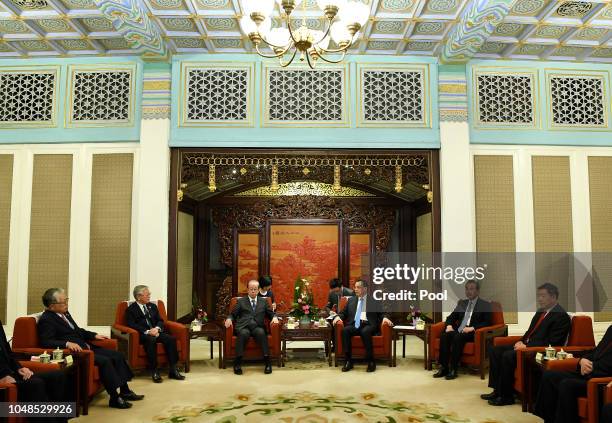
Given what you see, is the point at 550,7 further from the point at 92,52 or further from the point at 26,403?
the point at 26,403

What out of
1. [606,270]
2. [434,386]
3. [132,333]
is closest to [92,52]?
[132,333]

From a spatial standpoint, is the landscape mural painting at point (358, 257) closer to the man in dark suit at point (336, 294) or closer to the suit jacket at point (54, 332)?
the man in dark suit at point (336, 294)

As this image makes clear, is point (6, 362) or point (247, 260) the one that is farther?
point (247, 260)

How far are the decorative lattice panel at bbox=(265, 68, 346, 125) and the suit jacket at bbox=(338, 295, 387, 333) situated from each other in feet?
7.79

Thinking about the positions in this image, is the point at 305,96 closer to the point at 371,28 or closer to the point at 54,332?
the point at 371,28

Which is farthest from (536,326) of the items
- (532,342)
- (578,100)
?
(578,100)

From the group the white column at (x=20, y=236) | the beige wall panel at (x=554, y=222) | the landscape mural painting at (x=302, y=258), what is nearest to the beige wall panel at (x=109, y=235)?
the white column at (x=20, y=236)

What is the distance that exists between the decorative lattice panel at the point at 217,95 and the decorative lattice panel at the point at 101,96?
86 centimetres

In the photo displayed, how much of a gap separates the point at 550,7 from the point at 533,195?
2.42 m

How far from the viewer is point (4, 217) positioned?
6.78 meters

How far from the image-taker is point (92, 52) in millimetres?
6816

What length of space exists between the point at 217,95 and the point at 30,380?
437 cm

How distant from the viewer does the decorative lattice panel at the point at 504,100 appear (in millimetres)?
6902

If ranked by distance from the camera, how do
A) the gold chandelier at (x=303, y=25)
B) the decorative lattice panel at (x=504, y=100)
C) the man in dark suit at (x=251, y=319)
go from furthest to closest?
1. the decorative lattice panel at (x=504, y=100)
2. the man in dark suit at (x=251, y=319)
3. the gold chandelier at (x=303, y=25)
